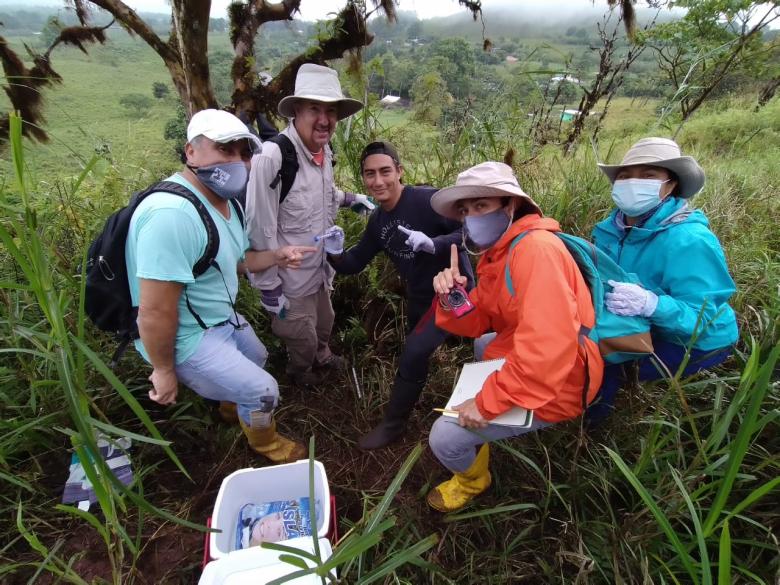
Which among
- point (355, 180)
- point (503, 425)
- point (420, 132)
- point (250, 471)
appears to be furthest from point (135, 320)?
point (420, 132)

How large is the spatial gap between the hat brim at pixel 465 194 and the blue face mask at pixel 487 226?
96 millimetres

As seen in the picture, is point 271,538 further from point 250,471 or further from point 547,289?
point 547,289

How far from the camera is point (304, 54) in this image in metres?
4.31

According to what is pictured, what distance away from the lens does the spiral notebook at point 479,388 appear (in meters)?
1.59

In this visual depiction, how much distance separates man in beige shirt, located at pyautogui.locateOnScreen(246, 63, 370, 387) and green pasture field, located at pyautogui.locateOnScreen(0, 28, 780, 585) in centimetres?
43

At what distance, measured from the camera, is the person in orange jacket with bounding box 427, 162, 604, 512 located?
1.49 m

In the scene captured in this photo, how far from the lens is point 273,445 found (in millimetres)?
2303

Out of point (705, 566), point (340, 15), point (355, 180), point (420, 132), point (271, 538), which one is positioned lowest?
point (271, 538)

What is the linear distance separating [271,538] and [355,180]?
8.36ft

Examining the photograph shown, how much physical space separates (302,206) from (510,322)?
4.69ft

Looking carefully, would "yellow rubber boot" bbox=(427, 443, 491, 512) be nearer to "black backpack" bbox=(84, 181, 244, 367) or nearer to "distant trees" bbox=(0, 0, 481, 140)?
"black backpack" bbox=(84, 181, 244, 367)

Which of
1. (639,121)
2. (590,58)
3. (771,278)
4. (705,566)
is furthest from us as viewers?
(639,121)

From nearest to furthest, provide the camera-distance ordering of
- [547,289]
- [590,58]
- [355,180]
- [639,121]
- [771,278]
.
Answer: [547,289], [771,278], [355,180], [590,58], [639,121]

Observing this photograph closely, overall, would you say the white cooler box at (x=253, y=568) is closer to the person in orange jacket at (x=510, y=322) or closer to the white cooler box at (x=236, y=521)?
the white cooler box at (x=236, y=521)
